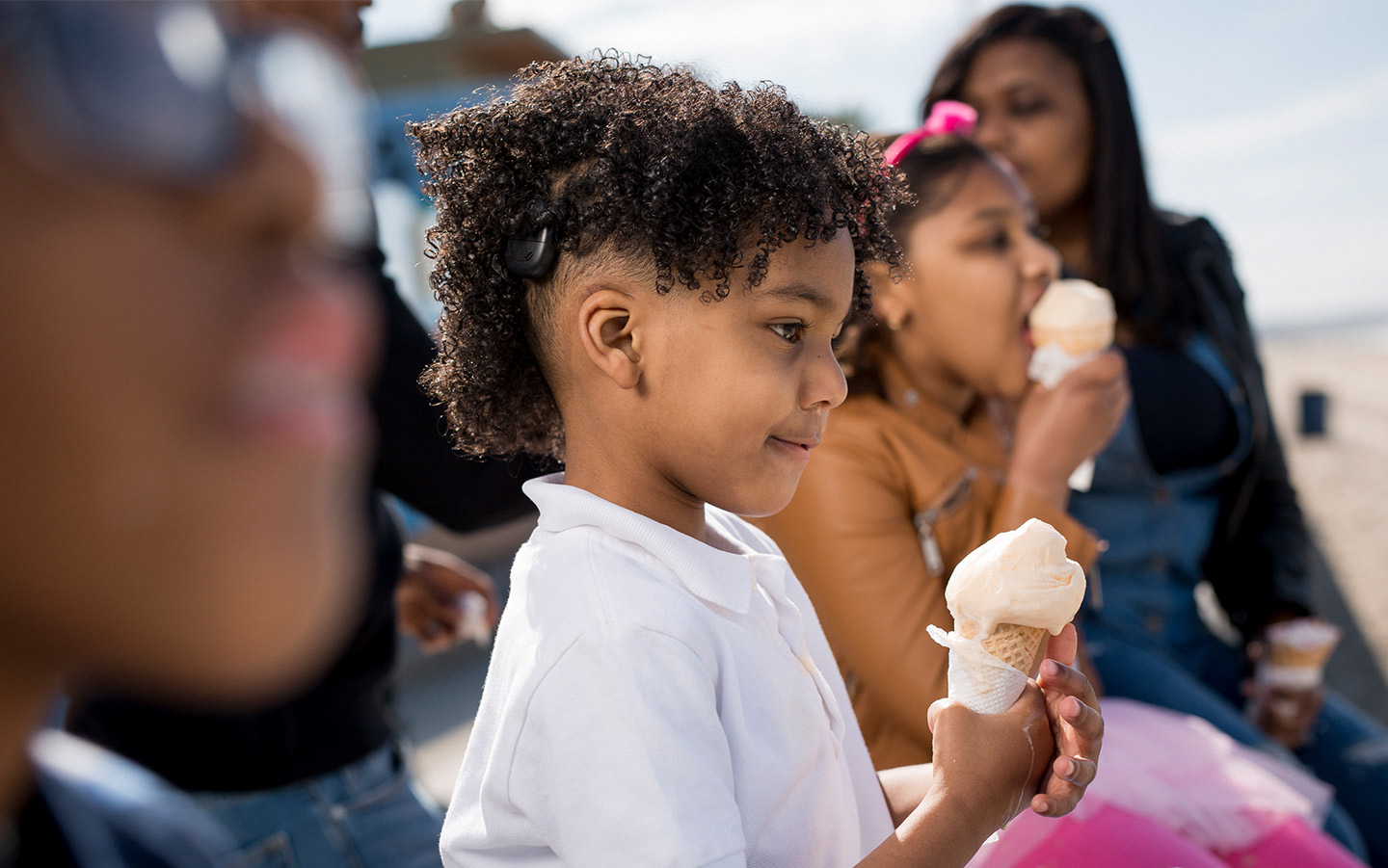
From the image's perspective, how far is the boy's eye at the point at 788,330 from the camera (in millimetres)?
1054

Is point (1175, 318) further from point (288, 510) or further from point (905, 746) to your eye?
point (288, 510)

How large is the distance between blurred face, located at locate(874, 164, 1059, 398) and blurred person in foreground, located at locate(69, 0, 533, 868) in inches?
33.5

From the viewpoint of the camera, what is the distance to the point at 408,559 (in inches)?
79.9

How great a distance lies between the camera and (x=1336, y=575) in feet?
14.6

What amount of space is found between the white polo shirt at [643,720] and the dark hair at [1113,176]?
1.85 metres

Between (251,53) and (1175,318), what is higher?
(251,53)

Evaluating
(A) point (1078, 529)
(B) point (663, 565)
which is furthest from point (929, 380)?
(B) point (663, 565)

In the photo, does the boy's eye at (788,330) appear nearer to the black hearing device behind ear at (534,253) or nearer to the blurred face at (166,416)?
the black hearing device behind ear at (534,253)

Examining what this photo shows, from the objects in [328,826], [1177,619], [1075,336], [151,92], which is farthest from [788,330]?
[1177,619]

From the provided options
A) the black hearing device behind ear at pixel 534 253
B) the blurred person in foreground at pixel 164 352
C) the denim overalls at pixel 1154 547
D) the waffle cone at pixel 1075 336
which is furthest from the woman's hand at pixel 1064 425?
the blurred person in foreground at pixel 164 352

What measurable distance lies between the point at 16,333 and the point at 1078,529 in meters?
1.57

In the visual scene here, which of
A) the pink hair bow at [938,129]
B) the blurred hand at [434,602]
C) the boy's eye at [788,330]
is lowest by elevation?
the blurred hand at [434,602]

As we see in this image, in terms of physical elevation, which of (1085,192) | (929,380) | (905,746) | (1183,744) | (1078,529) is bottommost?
(1183,744)

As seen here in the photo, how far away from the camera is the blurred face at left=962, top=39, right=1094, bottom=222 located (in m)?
2.51
